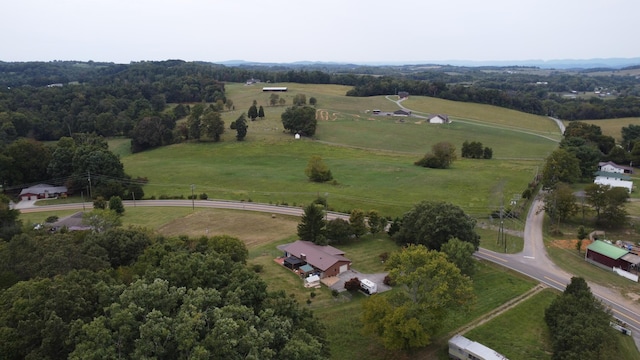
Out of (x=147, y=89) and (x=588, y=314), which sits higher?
(x=147, y=89)

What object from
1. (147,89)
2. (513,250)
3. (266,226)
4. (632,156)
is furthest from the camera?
(147,89)

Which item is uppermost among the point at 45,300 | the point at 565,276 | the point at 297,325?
the point at 45,300

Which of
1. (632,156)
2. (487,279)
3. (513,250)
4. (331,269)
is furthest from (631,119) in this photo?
(331,269)

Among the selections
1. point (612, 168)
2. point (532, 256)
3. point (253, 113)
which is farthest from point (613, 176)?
point (253, 113)

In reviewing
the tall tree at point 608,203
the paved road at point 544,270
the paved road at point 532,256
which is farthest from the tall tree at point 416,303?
the tall tree at point 608,203

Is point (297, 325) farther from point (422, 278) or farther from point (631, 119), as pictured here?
point (631, 119)

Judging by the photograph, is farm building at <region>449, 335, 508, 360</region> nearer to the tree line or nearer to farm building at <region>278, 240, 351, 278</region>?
the tree line

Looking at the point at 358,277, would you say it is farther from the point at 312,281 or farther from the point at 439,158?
the point at 439,158
